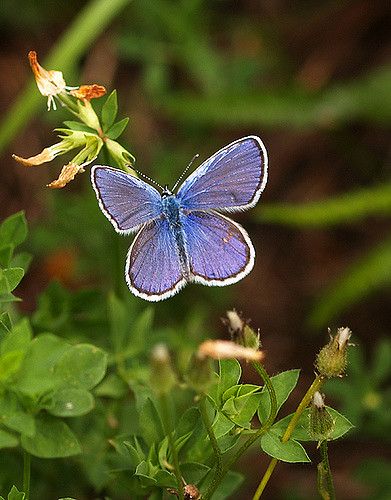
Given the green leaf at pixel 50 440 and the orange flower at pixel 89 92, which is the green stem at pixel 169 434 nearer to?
the green leaf at pixel 50 440

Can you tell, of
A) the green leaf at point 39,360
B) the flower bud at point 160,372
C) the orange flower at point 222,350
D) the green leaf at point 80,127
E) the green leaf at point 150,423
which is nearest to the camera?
the flower bud at point 160,372

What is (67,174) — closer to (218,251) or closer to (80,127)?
(80,127)

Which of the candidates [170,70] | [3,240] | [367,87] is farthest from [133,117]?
[3,240]

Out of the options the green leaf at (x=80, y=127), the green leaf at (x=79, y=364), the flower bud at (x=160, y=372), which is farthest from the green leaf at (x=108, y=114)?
the flower bud at (x=160, y=372)

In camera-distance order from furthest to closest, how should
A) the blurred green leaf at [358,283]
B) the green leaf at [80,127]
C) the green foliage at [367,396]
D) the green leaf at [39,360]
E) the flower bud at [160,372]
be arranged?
1. the blurred green leaf at [358,283]
2. the green foliage at [367,396]
3. the green leaf at [80,127]
4. the green leaf at [39,360]
5. the flower bud at [160,372]

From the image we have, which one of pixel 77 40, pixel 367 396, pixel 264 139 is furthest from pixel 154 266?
pixel 264 139

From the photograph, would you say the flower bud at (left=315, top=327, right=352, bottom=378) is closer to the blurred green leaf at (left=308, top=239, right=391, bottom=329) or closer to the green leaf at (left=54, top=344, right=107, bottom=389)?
the green leaf at (left=54, top=344, right=107, bottom=389)

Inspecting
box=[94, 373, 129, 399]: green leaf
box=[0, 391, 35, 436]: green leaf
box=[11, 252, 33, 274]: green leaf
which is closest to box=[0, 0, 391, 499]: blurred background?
box=[94, 373, 129, 399]: green leaf

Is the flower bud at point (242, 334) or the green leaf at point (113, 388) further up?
the flower bud at point (242, 334)
